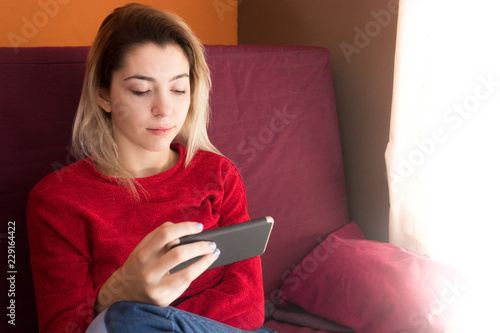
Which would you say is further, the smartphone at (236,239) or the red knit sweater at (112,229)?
the red knit sweater at (112,229)

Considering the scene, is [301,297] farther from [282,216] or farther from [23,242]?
[23,242]

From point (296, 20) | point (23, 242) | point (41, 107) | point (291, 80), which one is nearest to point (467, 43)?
point (291, 80)

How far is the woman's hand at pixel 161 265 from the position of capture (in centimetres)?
81

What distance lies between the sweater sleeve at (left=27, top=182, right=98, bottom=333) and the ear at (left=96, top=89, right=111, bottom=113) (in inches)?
8.8

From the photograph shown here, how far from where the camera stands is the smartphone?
→ 84 centimetres

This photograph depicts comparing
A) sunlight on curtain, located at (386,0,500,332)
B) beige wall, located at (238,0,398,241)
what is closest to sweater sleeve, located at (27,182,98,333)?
sunlight on curtain, located at (386,0,500,332)

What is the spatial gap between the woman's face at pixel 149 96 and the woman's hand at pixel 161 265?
0.31 metres

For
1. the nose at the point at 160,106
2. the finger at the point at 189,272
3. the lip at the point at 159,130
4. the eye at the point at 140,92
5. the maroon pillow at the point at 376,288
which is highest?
the eye at the point at 140,92

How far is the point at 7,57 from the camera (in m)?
1.12

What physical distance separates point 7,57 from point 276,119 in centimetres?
81

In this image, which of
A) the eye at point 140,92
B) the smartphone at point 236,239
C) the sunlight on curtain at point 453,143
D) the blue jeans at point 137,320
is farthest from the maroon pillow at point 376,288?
the eye at point 140,92

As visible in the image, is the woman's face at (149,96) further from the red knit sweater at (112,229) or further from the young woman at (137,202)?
the red knit sweater at (112,229)

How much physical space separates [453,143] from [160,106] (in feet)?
2.91

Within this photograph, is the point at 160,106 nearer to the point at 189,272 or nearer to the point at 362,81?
the point at 189,272
